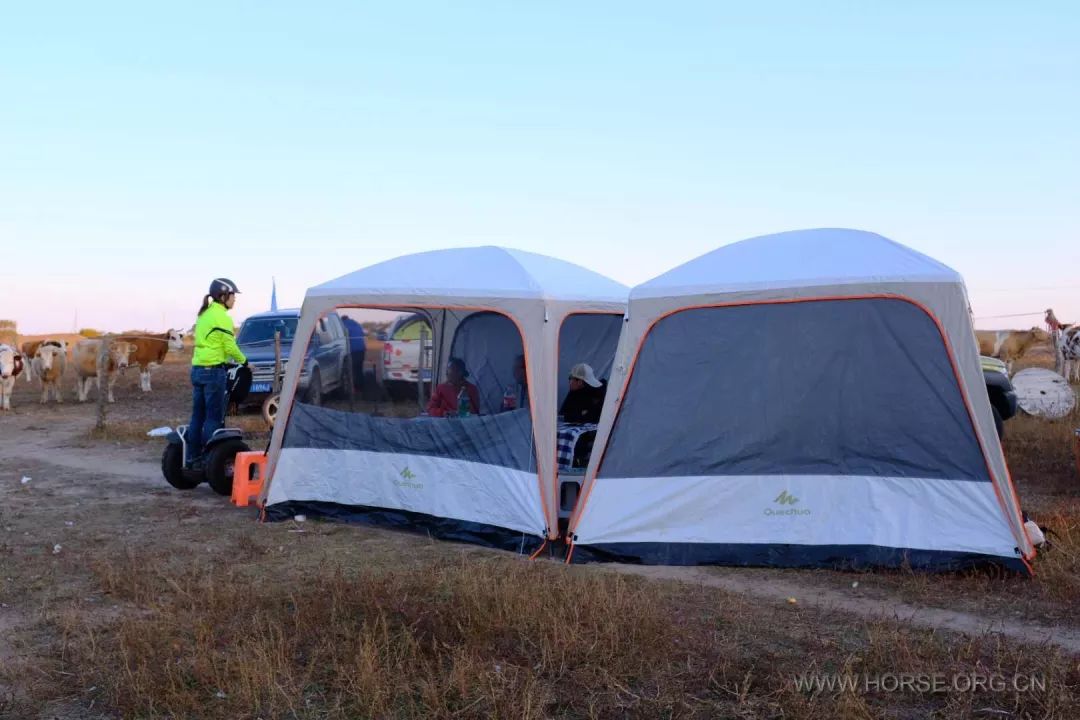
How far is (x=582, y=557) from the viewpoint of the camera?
307 inches

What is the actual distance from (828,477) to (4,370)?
17.7 metres

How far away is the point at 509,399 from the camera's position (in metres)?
8.70

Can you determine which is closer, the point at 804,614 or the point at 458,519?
the point at 804,614

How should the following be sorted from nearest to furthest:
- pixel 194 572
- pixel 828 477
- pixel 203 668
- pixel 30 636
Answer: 1. pixel 203 668
2. pixel 30 636
3. pixel 194 572
4. pixel 828 477

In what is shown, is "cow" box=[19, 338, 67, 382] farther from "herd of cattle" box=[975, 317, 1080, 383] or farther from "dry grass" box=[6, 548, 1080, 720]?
"herd of cattle" box=[975, 317, 1080, 383]

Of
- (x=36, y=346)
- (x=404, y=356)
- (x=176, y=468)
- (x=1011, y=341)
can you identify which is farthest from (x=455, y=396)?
(x=1011, y=341)

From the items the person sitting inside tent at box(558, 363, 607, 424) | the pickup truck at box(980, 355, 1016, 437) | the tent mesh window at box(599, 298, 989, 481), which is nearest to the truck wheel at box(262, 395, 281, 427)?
the person sitting inside tent at box(558, 363, 607, 424)

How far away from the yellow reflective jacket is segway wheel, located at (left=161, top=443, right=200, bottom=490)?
1.03m

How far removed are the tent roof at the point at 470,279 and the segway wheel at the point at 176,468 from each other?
2658 millimetres

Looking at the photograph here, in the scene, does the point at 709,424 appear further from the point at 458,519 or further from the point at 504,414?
the point at 458,519

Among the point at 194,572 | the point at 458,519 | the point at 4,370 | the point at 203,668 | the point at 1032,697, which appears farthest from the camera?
the point at 4,370

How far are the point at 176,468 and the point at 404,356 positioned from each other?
2.98m

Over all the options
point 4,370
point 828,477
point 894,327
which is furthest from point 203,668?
point 4,370

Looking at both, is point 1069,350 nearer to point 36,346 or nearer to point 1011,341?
point 1011,341
